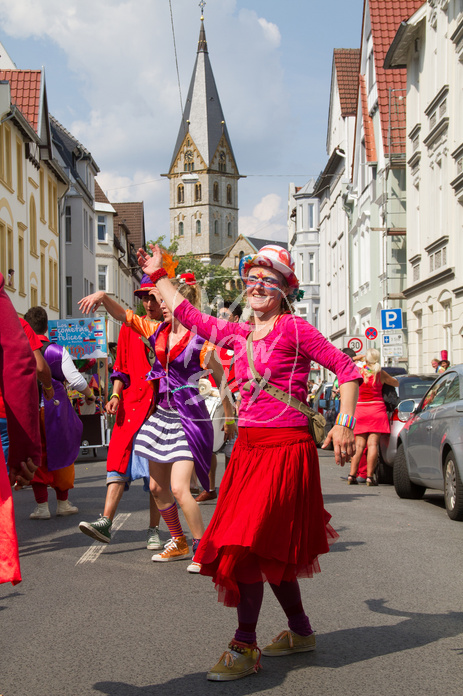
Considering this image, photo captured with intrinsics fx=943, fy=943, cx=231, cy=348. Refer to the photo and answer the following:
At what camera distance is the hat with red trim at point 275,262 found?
4.48 m

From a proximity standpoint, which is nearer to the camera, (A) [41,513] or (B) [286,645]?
(B) [286,645]

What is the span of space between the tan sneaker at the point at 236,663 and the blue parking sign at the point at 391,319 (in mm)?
22541

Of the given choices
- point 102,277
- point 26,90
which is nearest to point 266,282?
point 26,90

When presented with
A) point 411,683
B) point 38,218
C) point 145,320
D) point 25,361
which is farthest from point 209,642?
point 38,218

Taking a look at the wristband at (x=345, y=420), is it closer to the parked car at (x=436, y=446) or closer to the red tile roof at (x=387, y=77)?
the parked car at (x=436, y=446)

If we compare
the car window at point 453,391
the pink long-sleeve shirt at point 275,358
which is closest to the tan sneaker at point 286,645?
the pink long-sleeve shirt at point 275,358

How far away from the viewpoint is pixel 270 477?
4203 millimetres

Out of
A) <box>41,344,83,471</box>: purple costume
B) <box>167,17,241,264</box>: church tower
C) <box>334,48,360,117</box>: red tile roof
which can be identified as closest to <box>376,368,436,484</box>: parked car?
<box>41,344,83,471</box>: purple costume

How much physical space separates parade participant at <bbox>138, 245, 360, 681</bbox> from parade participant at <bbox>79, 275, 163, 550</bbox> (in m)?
2.41

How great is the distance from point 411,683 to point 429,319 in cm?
2360

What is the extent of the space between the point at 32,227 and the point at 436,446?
26.7 metres

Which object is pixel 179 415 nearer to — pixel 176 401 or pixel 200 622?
pixel 176 401

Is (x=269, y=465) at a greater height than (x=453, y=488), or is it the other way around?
(x=269, y=465)

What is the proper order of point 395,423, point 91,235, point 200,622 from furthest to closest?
1. point 91,235
2. point 395,423
3. point 200,622
